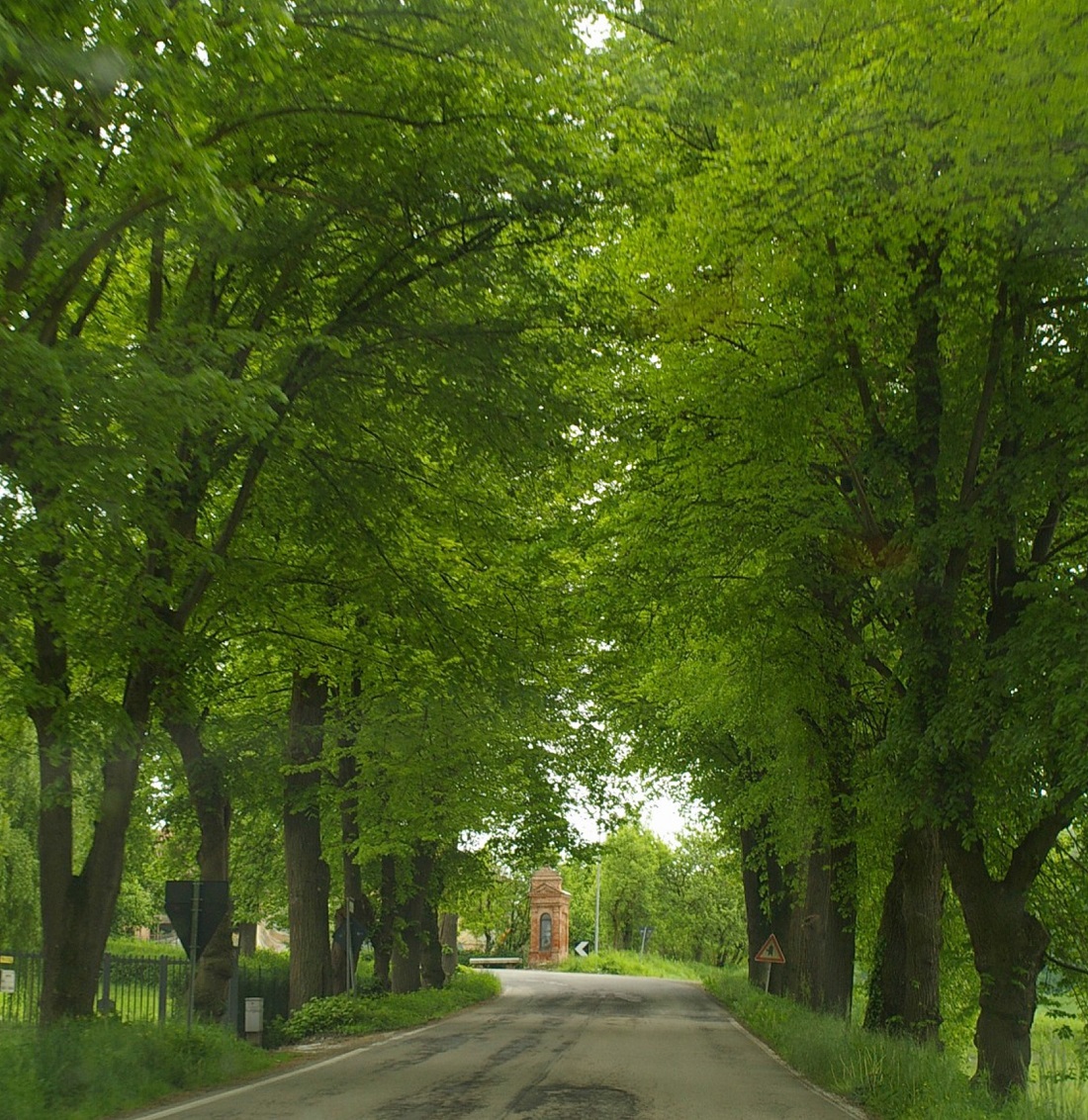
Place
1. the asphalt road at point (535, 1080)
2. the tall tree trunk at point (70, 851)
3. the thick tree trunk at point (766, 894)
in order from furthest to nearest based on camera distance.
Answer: the thick tree trunk at point (766, 894) < the tall tree trunk at point (70, 851) < the asphalt road at point (535, 1080)

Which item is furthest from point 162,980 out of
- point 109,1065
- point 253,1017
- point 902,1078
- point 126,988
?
point 902,1078

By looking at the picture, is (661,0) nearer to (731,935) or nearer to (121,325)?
(121,325)

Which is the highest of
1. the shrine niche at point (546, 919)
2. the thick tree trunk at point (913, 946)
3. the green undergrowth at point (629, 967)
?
the thick tree trunk at point (913, 946)

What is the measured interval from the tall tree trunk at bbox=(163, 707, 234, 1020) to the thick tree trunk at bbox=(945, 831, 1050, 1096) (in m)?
13.0

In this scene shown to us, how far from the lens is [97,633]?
13.6 m

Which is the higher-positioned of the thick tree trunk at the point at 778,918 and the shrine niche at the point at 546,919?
the thick tree trunk at the point at 778,918

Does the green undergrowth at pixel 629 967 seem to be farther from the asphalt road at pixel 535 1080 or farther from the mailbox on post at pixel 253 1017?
the mailbox on post at pixel 253 1017

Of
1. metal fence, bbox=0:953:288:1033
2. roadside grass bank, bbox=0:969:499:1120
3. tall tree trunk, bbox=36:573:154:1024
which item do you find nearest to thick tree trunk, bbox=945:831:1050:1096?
roadside grass bank, bbox=0:969:499:1120

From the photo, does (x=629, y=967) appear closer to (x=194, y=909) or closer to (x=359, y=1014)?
(x=359, y=1014)

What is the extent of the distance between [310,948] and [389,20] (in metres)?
16.7

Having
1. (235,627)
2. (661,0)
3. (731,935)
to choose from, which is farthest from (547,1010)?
(731,935)

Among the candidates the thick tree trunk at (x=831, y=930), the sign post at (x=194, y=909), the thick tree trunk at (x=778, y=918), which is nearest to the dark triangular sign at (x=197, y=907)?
the sign post at (x=194, y=909)

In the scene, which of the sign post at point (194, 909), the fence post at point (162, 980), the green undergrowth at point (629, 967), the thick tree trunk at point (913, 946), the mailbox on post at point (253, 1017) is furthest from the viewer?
the green undergrowth at point (629, 967)

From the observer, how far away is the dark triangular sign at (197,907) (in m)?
15.0
